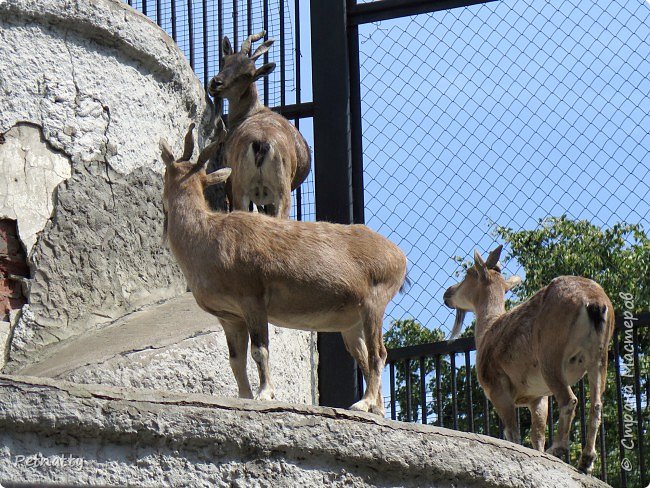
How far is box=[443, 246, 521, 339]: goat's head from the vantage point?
8508 mm

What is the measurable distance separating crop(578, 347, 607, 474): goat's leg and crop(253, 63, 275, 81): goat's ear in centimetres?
376

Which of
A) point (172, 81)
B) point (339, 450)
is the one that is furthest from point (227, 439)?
point (172, 81)

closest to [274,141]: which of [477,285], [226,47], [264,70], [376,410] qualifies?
[264,70]

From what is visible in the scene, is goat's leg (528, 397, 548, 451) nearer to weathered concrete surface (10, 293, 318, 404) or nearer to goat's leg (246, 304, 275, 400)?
weathered concrete surface (10, 293, 318, 404)

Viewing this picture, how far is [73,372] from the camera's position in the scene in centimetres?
667

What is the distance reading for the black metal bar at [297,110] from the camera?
30.5 ft

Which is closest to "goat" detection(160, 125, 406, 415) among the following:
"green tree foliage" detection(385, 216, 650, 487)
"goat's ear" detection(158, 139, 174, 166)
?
"goat's ear" detection(158, 139, 174, 166)

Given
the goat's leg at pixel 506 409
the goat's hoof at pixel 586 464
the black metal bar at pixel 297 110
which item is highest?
the black metal bar at pixel 297 110

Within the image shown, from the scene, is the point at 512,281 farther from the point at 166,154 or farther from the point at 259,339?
the point at 259,339

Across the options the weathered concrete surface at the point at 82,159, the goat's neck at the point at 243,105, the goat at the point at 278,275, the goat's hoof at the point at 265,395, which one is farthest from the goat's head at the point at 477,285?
the goat's hoof at the point at 265,395

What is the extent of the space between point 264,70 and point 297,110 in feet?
1.41

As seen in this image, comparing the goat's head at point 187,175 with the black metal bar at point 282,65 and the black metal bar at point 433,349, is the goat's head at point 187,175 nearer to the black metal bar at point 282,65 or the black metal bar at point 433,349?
the black metal bar at point 433,349

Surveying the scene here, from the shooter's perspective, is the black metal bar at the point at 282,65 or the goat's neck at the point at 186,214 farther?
the black metal bar at the point at 282,65

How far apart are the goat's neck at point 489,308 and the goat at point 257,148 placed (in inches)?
57.0
